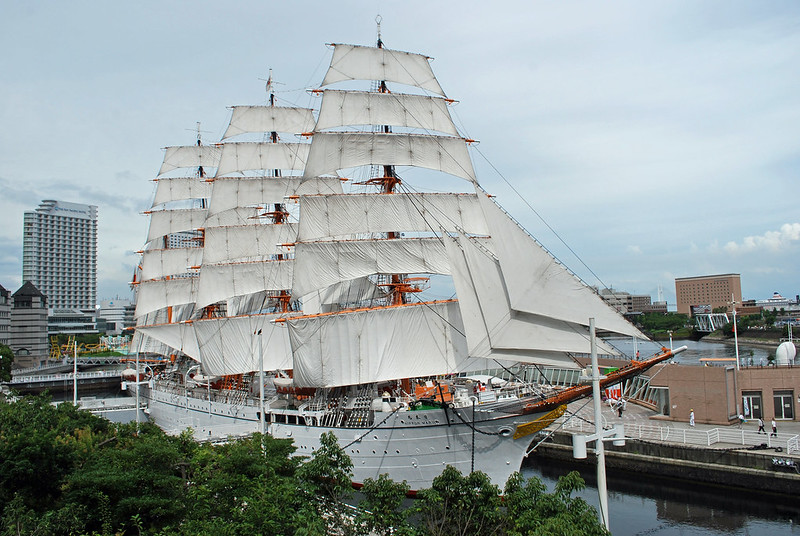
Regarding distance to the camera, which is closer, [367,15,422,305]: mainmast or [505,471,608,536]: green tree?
[505,471,608,536]: green tree

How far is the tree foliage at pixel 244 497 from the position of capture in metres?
13.6

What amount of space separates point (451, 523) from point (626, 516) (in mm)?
13353

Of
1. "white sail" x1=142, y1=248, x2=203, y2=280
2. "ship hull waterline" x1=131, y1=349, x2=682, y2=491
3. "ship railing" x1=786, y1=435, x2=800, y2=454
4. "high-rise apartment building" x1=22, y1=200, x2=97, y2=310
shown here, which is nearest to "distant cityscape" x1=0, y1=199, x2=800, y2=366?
"high-rise apartment building" x1=22, y1=200, x2=97, y2=310

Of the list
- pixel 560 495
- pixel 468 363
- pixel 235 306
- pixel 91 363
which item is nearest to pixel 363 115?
pixel 468 363

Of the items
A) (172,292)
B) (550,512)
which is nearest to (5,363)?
(172,292)

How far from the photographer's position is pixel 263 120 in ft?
151

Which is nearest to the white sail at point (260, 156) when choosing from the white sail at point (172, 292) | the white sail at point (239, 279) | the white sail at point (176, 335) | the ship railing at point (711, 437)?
the white sail at point (239, 279)

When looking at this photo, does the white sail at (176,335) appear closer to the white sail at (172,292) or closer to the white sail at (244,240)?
the white sail at (172,292)

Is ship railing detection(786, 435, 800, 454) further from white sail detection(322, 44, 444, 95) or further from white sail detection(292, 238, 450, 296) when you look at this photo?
white sail detection(322, 44, 444, 95)

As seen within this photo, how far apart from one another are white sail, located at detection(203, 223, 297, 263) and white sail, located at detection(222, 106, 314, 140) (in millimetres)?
7399

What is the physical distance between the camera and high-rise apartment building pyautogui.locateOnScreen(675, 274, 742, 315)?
524 feet

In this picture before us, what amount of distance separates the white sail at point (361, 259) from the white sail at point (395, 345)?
120 inches

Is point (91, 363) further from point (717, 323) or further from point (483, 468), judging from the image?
point (717, 323)

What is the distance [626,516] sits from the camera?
79.0 feet
